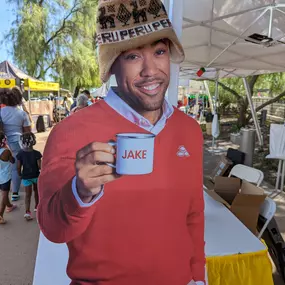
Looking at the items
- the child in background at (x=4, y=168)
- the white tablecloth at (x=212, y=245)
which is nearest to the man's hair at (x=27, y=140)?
the child in background at (x=4, y=168)

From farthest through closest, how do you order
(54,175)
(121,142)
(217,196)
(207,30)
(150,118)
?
(207,30), (217,196), (150,118), (54,175), (121,142)

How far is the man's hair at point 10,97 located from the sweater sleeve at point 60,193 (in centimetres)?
291

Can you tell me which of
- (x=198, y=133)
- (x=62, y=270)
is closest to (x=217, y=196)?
(x=198, y=133)

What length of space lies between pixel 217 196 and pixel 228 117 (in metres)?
16.3

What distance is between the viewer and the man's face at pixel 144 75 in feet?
3.44

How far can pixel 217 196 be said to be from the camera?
2.33 m

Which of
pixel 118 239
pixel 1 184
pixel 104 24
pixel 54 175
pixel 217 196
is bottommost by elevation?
pixel 1 184

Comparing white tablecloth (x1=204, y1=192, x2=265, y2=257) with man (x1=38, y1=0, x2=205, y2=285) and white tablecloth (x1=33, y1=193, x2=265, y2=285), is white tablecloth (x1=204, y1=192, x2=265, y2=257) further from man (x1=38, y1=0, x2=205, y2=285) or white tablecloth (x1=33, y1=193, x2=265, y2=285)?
man (x1=38, y1=0, x2=205, y2=285)

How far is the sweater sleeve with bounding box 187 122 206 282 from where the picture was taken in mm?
1256

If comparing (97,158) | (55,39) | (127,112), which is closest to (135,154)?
(97,158)

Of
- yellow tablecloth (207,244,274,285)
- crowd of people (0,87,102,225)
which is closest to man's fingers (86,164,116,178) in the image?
yellow tablecloth (207,244,274,285)

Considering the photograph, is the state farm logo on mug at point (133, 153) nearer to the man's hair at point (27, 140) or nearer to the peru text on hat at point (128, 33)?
the peru text on hat at point (128, 33)

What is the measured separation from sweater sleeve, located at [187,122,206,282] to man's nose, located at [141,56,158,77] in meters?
0.38

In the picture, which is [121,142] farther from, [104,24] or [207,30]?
[207,30]
